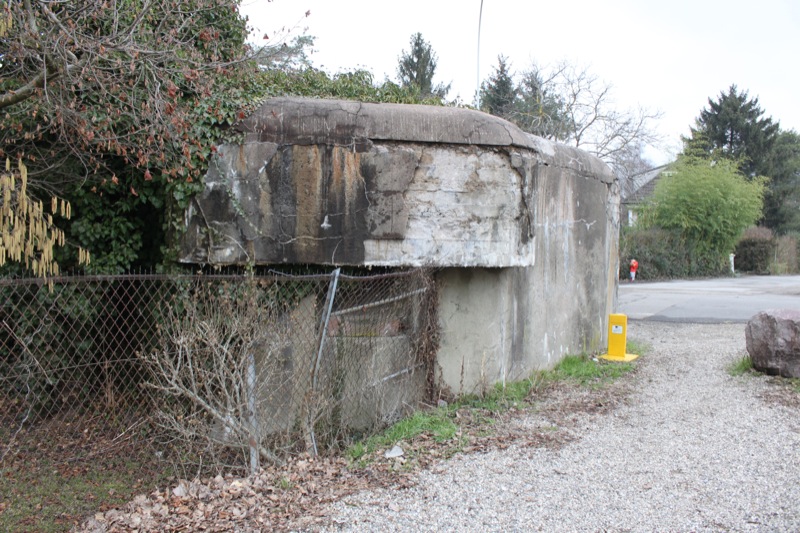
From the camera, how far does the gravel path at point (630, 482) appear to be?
3.75 metres

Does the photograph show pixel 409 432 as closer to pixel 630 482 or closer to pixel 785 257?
pixel 630 482

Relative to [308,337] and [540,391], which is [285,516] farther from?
[540,391]

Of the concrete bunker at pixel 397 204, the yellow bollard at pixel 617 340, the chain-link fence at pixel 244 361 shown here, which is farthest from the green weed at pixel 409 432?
the yellow bollard at pixel 617 340

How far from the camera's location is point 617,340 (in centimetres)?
854

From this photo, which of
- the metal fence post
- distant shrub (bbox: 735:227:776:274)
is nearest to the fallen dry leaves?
the metal fence post

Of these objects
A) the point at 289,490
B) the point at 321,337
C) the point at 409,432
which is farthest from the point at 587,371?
the point at 289,490

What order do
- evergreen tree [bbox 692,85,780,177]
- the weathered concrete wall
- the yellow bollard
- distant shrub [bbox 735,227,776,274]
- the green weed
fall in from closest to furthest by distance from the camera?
the green weed < the weathered concrete wall < the yellow bollard < distant shrub [bbox 735,227,776,274] < evergreen tree [bbox 692,85,780,177]

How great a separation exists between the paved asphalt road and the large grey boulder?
545 centimetres

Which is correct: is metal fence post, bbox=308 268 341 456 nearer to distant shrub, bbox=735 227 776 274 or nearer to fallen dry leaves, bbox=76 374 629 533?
fallen dry leaves, bbox=76 374 629 533

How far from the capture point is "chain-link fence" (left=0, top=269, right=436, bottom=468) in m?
4.67

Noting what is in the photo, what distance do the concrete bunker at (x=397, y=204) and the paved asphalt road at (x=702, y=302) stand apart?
7.84 metres

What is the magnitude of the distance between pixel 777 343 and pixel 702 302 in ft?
31.2

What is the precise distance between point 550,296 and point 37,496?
16.7ft

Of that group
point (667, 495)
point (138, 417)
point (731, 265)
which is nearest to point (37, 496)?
point (138, 417)
